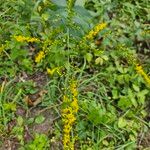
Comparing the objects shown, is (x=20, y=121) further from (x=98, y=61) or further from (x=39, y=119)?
(x=98, y=61)

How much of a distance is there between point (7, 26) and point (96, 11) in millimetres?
713

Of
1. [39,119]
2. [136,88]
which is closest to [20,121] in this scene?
[39,119]

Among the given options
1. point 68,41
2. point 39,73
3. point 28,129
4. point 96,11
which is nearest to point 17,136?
point 28,129

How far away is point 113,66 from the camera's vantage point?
301 centimetres

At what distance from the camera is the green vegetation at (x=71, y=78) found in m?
2.63

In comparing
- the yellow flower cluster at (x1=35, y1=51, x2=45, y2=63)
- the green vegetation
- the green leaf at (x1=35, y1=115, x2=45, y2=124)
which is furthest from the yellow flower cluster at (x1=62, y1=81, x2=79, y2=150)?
the yellow flower cluster at (x1=35, y1=51, x2=45, y2=63)

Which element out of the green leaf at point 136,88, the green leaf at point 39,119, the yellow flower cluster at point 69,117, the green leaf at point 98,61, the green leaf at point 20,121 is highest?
the green leaf at point 98,61

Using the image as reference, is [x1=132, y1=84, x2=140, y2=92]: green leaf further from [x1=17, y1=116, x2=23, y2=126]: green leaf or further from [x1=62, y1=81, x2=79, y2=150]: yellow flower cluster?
[x1=17, y1=116, x2=23, y2=126]: green leaf

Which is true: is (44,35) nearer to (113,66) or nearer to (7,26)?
(7,26)

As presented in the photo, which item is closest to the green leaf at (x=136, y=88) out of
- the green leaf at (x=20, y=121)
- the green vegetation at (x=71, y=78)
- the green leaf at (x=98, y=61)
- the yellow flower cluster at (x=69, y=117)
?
the green vegetation at (x=71, y=78)

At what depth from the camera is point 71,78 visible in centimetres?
282

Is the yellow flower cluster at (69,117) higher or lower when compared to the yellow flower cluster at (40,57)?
lower

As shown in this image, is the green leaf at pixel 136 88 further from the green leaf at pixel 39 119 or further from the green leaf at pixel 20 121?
the green leaf at pixel 20 121

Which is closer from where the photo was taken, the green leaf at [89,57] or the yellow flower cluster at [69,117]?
the yellow flower cluster at [69,117]
